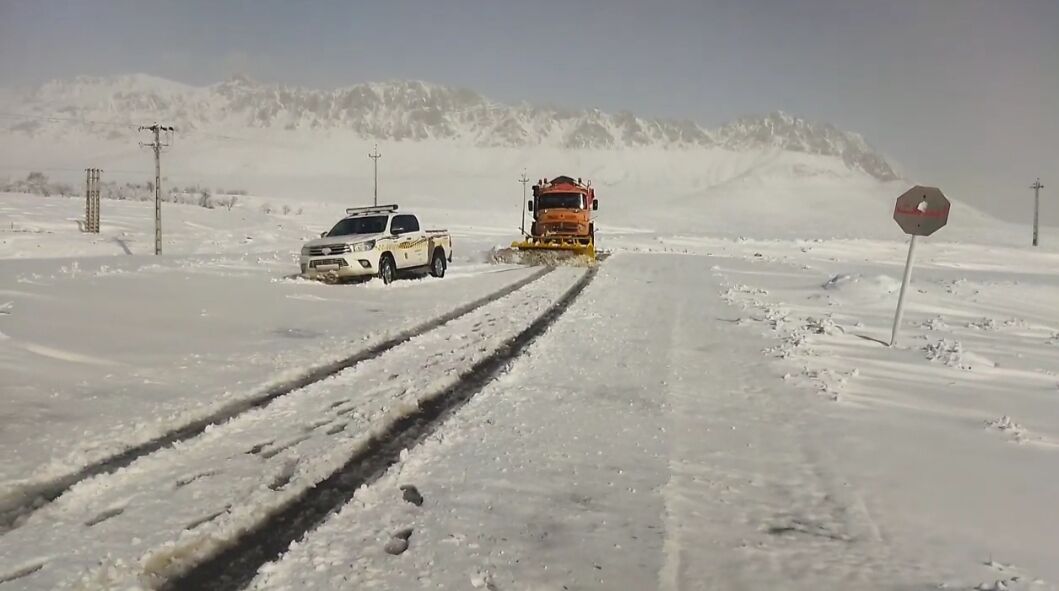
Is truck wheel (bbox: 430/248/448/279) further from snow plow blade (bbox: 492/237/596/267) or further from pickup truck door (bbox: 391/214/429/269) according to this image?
snow plow blade (bbox: 492/237/596/267)

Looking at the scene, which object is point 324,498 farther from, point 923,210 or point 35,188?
point 35,188

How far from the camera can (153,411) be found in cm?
639

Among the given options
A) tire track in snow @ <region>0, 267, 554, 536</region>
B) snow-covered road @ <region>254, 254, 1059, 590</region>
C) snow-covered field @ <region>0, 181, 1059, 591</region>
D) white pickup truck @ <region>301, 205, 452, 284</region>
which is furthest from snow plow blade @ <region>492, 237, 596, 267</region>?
snow-covered road @ <region>254, 254, 1059, 590</region>

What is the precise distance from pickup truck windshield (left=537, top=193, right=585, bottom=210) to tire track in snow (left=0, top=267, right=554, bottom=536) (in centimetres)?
1827

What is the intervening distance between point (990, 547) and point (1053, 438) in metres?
3.19

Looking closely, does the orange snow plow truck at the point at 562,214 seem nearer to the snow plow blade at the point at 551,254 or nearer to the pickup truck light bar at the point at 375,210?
the snow plow blade at the point at 551,254

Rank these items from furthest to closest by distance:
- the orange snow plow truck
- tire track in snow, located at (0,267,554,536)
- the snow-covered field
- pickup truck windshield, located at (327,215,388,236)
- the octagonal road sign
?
the orange snow plow truck
pickup truck windshield, located at (327,215,388,236)
the octagonal road sign
tire track in snow, located at (0,267,554,536)
the snow-covered field

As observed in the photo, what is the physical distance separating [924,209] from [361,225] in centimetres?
1353

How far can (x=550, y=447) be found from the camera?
5723mm

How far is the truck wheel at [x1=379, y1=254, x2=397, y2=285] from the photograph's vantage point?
17.9 m

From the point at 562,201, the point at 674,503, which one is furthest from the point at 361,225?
the point at 674,503

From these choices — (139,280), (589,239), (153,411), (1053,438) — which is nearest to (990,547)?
(1053,438)

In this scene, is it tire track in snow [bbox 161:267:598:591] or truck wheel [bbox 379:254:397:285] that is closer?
tire track in snow [bbox 161:267:598:591]

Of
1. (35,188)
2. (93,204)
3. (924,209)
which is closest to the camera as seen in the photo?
(924,209)
